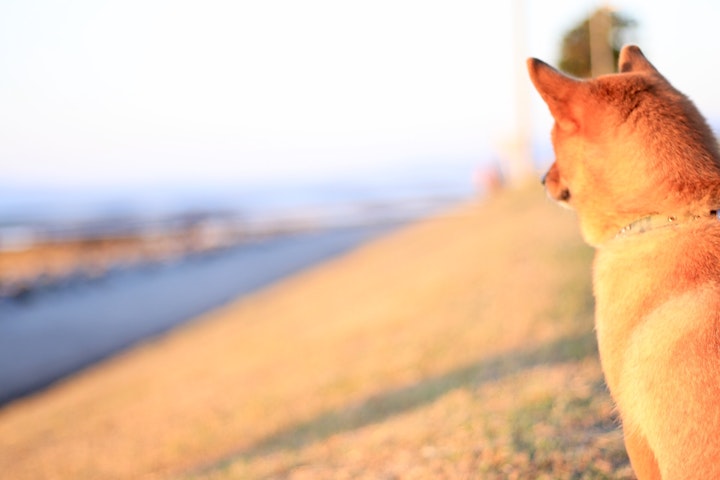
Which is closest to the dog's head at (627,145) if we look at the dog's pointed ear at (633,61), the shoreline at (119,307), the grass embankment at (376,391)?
the dog's pointed ear at (633,61)

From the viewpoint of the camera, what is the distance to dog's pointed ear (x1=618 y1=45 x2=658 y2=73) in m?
3.03

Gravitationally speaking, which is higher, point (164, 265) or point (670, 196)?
point (670, 196)

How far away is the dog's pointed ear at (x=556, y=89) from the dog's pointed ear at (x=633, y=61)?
1.52 ft

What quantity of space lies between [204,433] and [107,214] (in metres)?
37.3

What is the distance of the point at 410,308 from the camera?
10.2 m

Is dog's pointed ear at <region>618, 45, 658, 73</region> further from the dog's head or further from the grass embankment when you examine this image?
the grass embankment

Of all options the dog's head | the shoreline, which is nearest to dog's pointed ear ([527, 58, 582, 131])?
the dog's head

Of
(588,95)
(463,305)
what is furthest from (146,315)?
(588,95)

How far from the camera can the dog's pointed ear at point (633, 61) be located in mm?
3027

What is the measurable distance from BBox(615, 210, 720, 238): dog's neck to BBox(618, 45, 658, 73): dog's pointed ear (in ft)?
2.27

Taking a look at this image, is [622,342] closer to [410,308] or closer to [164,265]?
[410,308]

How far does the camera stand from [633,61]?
10.1 ft

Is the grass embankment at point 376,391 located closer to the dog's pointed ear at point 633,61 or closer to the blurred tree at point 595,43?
the dog's pointed ear at point 633,61

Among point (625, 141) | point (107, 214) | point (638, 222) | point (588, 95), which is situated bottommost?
point (107, 214)
